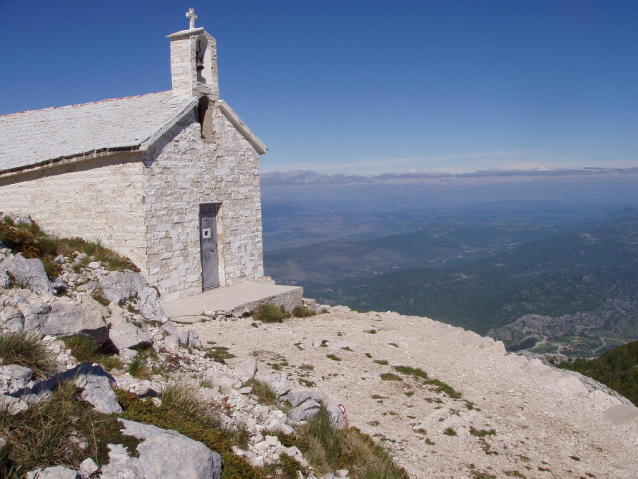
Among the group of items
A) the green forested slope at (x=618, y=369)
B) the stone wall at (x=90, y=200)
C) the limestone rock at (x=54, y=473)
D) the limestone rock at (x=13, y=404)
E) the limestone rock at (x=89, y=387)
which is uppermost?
the stone wall at (x=90, y=200)

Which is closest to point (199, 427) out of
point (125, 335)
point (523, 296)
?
point (125, 335)

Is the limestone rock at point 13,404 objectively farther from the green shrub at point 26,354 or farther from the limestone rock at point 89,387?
the green shrub at point 26,354

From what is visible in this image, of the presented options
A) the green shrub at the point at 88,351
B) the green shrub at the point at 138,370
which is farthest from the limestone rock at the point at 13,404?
the green shrub at the point at 138,370

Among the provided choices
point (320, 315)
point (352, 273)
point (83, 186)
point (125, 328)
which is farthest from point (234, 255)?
point (352, 273)

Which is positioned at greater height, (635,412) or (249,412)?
(249,412)

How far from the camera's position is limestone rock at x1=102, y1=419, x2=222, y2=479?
4.50 meters

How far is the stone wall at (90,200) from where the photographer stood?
1382 centimetres

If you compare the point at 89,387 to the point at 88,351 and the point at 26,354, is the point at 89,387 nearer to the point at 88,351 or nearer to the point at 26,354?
the point at 26,354

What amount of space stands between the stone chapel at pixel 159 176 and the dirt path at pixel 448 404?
328 centimetres

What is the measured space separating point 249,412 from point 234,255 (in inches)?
425

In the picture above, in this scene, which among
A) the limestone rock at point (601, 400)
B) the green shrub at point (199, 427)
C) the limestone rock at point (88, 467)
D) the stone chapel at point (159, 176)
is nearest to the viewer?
the limestone rock at point (88, 467)

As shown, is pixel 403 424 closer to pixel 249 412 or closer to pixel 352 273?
pixel 249 412

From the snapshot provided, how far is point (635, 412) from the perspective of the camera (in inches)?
399

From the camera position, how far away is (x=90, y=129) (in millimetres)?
15633
